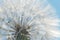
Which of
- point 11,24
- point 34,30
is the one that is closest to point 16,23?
point 11,24

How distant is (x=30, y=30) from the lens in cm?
617

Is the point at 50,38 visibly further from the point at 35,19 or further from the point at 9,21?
the point at 9,21

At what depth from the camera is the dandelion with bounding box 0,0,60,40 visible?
608cm

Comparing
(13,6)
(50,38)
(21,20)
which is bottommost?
(50,38)

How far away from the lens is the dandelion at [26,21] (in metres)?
6.08

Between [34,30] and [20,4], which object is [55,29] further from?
[20,4]

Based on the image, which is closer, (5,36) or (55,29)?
(5,36)

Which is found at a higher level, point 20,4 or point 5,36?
point 20,4

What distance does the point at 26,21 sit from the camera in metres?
6.14

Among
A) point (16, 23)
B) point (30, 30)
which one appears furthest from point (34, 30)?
point (16, 23)

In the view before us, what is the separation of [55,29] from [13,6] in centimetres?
129

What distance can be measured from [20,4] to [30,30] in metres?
0.86

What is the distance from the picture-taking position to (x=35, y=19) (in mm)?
6371

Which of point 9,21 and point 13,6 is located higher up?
point 13,6
